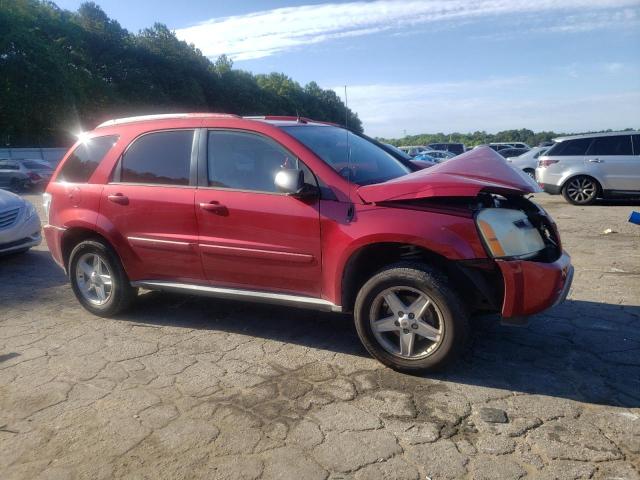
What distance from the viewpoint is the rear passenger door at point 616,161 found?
37.9 feet

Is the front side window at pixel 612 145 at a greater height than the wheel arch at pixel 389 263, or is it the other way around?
the front side window at pixel 612 145

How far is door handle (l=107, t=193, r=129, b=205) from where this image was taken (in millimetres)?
4559

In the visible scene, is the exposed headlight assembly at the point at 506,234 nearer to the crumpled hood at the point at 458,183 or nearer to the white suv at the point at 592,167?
the crumpled hood at the point at 458,183

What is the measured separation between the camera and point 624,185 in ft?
38.1

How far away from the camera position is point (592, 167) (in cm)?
1192

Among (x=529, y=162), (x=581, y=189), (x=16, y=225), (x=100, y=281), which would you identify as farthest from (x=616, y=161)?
(x=16, y=225)

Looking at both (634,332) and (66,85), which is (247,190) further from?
(66,85)

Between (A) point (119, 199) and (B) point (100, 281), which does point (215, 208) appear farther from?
(B) point (100, 281)

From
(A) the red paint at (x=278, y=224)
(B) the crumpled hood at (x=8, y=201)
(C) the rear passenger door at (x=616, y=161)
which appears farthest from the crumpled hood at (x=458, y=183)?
(C) the rear passenger door at (x=616, y=161)

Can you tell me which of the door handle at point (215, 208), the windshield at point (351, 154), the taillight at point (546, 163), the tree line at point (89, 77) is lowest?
the taillight at point (546, 163)

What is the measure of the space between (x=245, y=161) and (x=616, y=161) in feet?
34.1

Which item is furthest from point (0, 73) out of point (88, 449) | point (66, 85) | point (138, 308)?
point (88, 449)

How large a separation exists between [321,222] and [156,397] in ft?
5.11

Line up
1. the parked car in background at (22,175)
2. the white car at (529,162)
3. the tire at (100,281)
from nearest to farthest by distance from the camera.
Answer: the tire at (100,281), the white car at (529,162), the parked car in background at (22,175)
